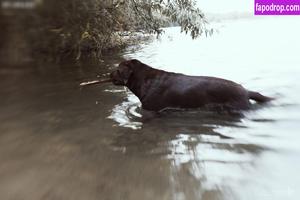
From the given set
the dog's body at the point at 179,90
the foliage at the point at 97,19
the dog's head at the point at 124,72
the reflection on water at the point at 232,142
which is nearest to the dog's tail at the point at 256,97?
the dog's body at the point at 179,90

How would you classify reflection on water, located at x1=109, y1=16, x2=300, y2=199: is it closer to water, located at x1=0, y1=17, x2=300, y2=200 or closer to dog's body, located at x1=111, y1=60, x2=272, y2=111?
water, located at x1=0, y1=17, x2=300, y2=200

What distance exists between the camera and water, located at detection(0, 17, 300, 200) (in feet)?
13.9

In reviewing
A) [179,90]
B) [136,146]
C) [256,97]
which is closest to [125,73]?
[179,90]

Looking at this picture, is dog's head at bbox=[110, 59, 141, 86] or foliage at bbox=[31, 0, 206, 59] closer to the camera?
dog's head at bbox=[110, 59, 141, 86]

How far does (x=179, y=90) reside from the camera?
23.1 feet

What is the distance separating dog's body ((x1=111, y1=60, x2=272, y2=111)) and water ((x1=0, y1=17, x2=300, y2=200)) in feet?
0.67

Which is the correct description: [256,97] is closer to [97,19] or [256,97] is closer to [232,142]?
[232,142]

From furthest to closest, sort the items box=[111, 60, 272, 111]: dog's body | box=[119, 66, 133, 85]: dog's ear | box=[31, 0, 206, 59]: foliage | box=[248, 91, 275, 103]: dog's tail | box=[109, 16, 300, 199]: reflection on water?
1. box=[31, 0, 206, 59]: foliage
2. box=[119, 66, 133, 85]: dog's ear
3. box=[248, 91, 275, 103]: dog's tail
4. box=[111, 60, 272, 111]: dog's body
5. box=[109, 16, 300, 199]: reflection on water

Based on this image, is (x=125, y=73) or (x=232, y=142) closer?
(x=232, y=142)

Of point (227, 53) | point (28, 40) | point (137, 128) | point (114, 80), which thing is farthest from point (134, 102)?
point (227, 53)

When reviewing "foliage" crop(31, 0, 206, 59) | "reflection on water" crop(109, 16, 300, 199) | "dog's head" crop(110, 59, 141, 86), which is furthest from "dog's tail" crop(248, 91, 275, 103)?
"foliage" crop(31, 0, 206, 59)

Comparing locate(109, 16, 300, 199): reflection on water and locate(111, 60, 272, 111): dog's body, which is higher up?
locate(111, 60, 272, 111): dog's body

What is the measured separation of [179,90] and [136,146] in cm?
176

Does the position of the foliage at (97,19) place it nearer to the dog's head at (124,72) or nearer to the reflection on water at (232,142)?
the reflection on water at (232,142)
